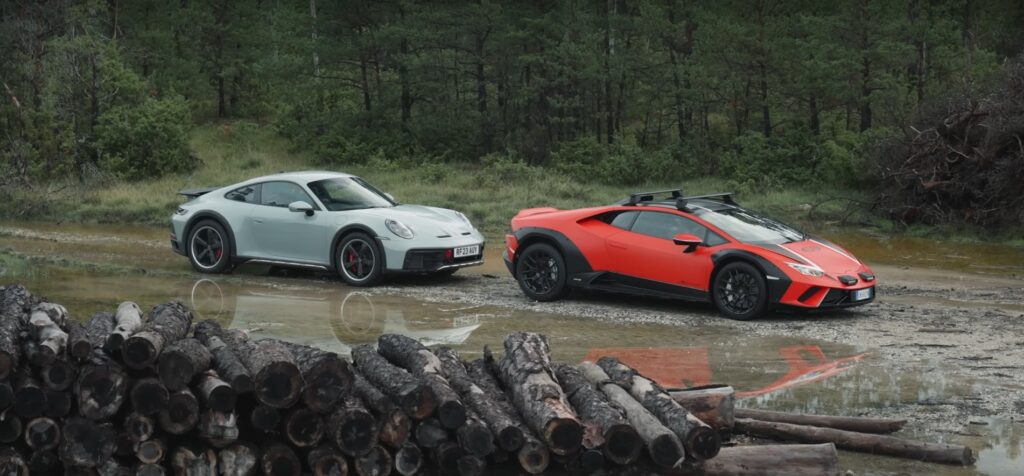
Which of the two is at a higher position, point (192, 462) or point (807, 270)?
point (807, 270)

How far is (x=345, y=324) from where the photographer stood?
12.5 meters

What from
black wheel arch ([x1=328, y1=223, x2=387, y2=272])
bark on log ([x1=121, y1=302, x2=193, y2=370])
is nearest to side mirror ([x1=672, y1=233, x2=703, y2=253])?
black wheel arch ([x1=328, y1=223, x2=387, y2=272])

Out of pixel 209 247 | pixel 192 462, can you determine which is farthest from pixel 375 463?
pixel 209 247

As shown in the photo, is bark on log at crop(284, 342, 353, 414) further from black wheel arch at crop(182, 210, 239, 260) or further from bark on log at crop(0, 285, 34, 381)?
black wheel arch at crop(182, 210, 239, 260)

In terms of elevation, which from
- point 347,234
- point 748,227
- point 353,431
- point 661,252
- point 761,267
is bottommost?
point 353,431

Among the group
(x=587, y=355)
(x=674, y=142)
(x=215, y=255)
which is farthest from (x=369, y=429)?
(x=674, y=142)

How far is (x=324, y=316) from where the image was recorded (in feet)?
42.9

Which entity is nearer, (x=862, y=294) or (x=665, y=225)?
(x=862, y=294)

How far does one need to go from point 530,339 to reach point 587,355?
277 centimetres

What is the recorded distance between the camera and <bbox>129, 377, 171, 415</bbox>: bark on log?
674cm

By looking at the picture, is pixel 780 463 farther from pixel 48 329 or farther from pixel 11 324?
pixel 11 324

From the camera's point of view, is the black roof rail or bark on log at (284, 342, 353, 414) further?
the black roof rail

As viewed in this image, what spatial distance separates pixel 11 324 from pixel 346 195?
9131 mm

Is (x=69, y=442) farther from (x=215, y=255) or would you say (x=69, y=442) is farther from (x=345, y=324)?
(x=215, y=255)
